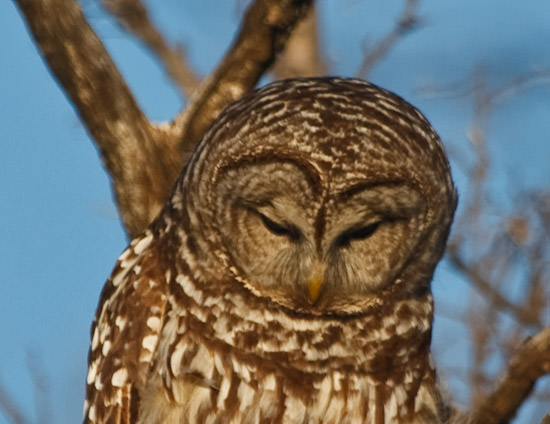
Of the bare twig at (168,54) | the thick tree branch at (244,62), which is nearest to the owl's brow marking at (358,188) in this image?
the thick tree branch at (244,62)

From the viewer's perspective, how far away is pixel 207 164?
4094 mm

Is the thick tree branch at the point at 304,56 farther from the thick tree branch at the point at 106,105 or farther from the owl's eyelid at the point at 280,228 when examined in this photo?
the owl's eyelid at the point at 280,228

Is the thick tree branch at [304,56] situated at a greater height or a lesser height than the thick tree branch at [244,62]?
greater

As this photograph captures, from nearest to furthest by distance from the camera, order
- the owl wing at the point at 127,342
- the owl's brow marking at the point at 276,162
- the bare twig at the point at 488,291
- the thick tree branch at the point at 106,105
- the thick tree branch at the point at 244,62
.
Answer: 1. the owl's brow marking at the point at 276,162
2. the owl wing at the point at 127,342
3. the thick tree branch at the point at 106,105
4. the thick tree branch at the point at 244,62
5. the bare twig at the point at 488,291

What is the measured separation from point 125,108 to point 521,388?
2580 mm

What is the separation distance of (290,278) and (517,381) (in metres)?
1.56

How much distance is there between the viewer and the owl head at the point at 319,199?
12.8ft

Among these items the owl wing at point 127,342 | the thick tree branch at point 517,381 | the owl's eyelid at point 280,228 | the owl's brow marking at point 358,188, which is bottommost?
the thick tree branch at point 517,381

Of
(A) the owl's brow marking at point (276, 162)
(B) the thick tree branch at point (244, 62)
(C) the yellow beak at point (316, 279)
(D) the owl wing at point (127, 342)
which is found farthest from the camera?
(B) the thick tree branch at point (244, 62)

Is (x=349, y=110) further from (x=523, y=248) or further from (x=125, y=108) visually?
(x=523, y=248)

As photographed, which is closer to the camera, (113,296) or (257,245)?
(257,245)

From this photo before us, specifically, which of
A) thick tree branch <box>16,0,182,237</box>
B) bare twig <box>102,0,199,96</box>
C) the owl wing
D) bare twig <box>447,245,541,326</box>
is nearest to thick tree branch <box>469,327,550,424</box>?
the owl wing

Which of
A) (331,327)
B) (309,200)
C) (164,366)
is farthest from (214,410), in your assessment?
(309,200)

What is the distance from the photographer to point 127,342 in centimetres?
414
